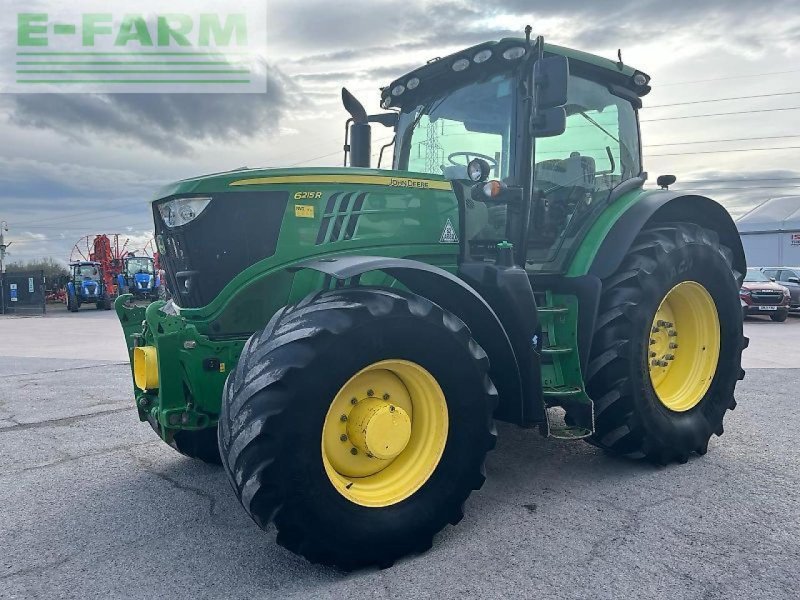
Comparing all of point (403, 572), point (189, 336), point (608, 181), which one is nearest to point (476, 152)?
point (608, 181)

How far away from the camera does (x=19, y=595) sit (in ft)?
8.83

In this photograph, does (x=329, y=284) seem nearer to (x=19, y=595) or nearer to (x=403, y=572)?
(x=403, y=572)

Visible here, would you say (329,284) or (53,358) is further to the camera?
(53,358)

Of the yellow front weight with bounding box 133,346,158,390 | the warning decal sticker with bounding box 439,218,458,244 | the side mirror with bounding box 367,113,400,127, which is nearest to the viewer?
the yellow front weight with bounding box 133,346,158,390

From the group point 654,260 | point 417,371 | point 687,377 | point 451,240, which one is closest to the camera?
point 417,371

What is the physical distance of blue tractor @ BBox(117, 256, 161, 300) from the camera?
25.7 metres

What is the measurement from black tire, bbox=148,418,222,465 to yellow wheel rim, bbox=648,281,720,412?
A: 3000mm

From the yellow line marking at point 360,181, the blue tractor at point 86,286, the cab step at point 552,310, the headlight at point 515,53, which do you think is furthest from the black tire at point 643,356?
the blue tractor at point 86,286

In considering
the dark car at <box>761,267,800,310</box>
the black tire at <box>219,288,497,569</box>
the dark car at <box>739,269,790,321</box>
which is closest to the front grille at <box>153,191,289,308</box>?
the black tire at <box>219,288,497,569</box>

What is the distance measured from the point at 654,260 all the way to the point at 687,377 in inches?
39.5

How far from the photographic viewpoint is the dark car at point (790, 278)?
16.8m

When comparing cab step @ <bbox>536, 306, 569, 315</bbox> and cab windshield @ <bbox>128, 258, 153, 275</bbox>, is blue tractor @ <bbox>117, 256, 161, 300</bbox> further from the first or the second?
cab step @ <bbox>536, 306, 569, 315</bbox>

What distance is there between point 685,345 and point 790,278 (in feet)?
52.2

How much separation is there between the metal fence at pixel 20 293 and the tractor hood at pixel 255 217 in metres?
26.3
